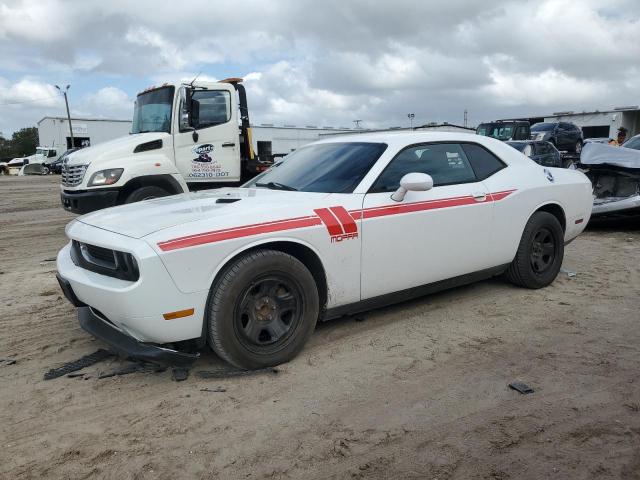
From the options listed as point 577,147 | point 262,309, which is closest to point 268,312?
point 262,309

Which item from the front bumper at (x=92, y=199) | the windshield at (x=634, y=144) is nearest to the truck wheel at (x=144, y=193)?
the front bumper at (x=92, y=199)

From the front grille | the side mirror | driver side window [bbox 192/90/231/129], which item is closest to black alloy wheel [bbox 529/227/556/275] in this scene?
A: the side mirror

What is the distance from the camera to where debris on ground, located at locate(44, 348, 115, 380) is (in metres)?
3.57

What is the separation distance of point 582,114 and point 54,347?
1622 inches

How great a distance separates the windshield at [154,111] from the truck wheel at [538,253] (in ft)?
18.8

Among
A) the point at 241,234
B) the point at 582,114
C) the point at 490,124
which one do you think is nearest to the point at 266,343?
the point at 241,234

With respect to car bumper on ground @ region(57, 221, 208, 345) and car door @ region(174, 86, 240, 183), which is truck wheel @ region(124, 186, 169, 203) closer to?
car door @ region(174, 86, 240, 183)

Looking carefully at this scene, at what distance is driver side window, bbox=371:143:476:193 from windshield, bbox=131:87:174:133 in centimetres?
519

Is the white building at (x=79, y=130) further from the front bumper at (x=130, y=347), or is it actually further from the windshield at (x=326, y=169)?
the front bumper at (x=130, y=347)

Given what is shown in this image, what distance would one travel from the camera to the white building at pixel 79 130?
47.8 metres

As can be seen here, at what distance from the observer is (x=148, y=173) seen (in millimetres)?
8117

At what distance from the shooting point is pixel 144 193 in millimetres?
8117

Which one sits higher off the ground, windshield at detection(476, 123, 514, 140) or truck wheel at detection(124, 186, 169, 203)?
windshield at detection(476, 123, 514, 140)

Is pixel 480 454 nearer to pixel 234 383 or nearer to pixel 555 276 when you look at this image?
pixel 234 383
